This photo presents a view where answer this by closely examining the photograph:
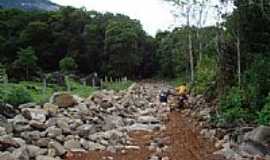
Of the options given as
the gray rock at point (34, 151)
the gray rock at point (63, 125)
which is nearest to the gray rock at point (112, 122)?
the gray rock at point (63, 125)

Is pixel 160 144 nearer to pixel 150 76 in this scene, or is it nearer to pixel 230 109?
pixel 230 109

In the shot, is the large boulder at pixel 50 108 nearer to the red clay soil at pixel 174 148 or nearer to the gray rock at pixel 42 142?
the red clay soil at pixel 174 148

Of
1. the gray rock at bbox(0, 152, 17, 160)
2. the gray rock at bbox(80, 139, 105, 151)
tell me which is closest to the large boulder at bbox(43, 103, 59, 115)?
the gray rock at bbox(80, 139, 105, 151)

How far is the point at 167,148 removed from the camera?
13.2 meters

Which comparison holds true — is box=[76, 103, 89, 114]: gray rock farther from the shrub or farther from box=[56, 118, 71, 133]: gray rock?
box=[56, 118, 71, 133]: gray rock

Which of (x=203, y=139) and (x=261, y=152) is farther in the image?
(x=203, y=139)

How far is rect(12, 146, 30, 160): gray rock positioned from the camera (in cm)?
1091

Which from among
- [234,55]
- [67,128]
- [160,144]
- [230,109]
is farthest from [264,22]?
[67,128]

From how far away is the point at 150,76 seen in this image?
216 feet

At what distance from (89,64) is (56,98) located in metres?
41.1

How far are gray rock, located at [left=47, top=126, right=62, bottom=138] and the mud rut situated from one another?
132 centimetres

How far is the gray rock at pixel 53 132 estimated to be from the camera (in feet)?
44.1

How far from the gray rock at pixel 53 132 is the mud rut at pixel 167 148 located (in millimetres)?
1324

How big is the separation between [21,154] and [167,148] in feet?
12.5
